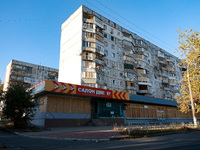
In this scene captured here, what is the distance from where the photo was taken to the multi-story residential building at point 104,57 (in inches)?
1426

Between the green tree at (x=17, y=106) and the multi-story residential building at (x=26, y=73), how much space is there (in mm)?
44855

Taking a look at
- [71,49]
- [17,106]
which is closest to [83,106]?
[17,106]

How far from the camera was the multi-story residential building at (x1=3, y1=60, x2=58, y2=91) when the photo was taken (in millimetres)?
59562

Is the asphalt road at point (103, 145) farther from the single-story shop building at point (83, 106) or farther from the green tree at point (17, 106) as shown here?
the single-story shop building at point (83, 106)

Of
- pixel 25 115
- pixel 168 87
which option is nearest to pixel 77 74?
pixel 25 115

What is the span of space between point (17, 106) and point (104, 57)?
25.8m

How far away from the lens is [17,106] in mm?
17734

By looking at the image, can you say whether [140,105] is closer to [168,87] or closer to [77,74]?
[77,74]

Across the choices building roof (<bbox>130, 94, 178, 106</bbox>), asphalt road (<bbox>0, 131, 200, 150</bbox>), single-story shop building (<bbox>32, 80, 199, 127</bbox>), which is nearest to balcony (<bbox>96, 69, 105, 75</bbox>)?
single-story shop building (<bbox>32, 80, 199, 127</bbox>)

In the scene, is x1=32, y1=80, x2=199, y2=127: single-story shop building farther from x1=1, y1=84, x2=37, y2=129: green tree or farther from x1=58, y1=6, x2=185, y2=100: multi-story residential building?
x1=58, y1=6, x2=185, y2=100: multi-story residential building

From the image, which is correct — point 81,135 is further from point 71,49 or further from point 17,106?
point 71,49

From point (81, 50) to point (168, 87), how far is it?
37616mm

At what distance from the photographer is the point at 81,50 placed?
35625 millimetres

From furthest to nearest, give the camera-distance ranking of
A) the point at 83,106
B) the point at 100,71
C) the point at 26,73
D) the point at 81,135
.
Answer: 1. the point at 26,73
2. the point at 100,71
3. the point at 83,106
4. the point at 81,135
